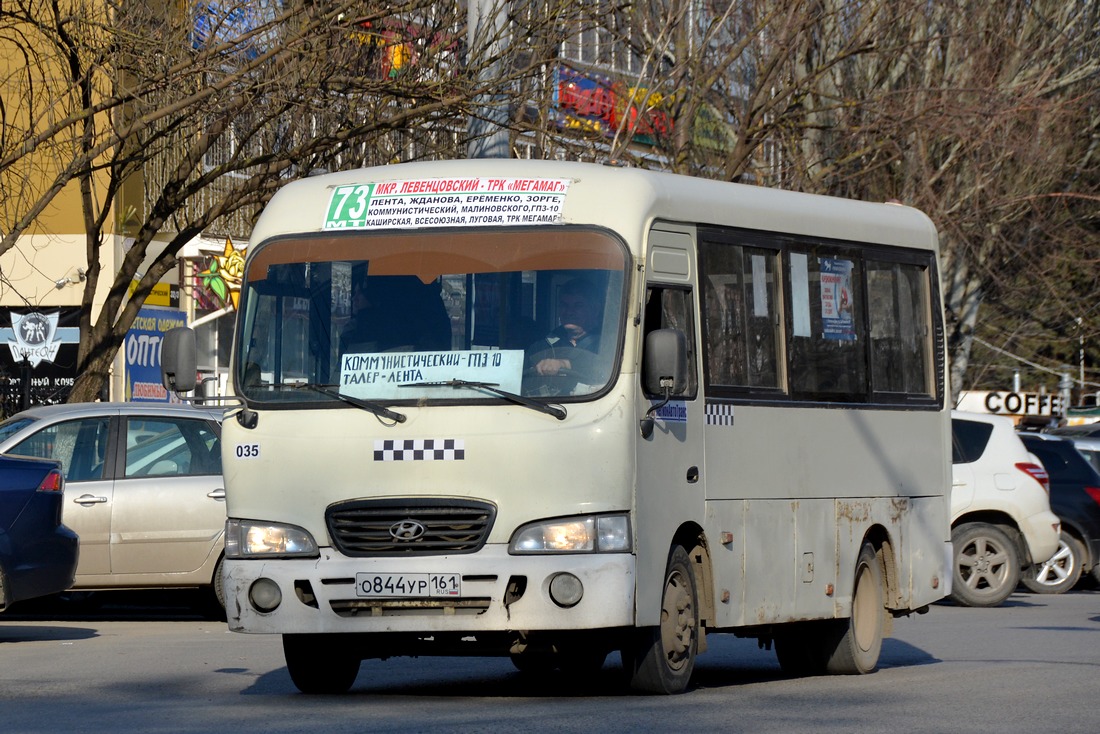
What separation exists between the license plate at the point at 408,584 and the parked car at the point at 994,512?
1032cm

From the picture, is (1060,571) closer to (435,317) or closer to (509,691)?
(509,691)

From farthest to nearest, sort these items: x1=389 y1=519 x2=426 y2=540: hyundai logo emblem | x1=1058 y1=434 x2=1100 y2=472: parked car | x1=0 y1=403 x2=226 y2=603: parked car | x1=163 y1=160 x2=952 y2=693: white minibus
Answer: x1=1058 y1=434 x2=1100 y2=472: parked car → x1=0 y1=403 x2=226 y2=603: parked car → x1=389 y1=519 x2=426 y2=540: hyundai logo emblem → x1=163 y1=160 x2=952 y2=693: white minibus

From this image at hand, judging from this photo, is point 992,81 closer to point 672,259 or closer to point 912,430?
point 912,430

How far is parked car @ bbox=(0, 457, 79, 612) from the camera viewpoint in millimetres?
12602

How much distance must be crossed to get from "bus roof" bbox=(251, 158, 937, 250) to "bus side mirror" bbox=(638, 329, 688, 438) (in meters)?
0.59

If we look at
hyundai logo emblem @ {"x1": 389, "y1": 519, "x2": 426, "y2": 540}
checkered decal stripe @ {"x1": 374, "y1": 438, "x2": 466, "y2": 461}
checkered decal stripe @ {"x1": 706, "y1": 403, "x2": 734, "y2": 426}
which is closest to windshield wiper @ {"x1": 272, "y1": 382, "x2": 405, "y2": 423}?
checkered decal stripe @ {"x1": 374, "y1": 438, "x2": 466, "y2": 461}

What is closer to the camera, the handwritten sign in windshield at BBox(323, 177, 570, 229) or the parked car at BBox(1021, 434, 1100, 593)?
the handwritten sign in windshield at BBox(323, 177, 570, 229)

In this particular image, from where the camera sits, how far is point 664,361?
930 centimetres

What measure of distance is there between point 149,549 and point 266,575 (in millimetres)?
5525

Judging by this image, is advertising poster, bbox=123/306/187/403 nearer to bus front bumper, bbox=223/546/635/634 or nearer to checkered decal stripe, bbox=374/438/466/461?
bus front bumper, bbox=223/546/635/634

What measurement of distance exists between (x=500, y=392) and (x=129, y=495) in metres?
6.26

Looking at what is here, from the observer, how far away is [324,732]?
328 inches

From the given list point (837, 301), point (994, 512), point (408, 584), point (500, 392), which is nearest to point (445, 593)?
point (408, 584)

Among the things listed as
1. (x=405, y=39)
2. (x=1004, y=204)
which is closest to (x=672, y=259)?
(x=405, y=39)
